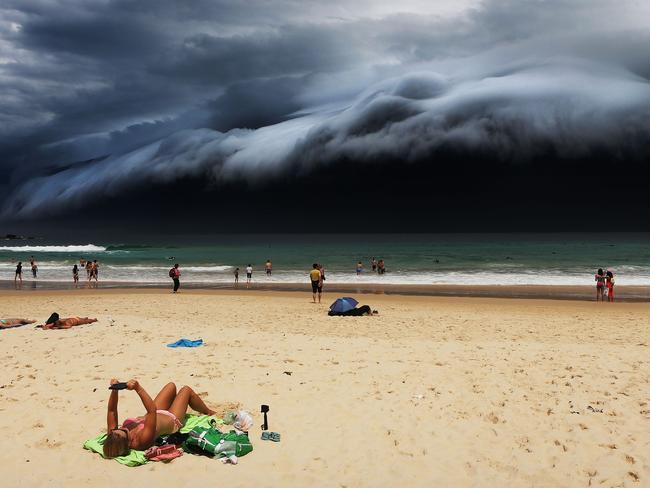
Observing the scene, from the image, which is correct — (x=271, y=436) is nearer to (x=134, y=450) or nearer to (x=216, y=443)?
(x=216, y=443)

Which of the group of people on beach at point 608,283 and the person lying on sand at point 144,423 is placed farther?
the group of people on beach at point 608,283

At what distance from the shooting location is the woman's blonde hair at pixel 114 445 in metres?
6.80

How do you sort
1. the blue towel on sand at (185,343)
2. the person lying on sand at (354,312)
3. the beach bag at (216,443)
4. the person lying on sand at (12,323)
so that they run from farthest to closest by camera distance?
the person lying on sand at (354,312)
the person lying on sand at (12,323)
the blue towel on sand at (185,343)
the beach bag at (216,443)

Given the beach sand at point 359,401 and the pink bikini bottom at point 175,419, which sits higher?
the pink bikini bottom at point 175,419

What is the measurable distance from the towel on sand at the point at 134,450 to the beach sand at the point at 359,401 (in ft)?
0.34

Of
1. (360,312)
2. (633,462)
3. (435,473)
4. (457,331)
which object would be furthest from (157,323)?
(633,462)

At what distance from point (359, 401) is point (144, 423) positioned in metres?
3.51

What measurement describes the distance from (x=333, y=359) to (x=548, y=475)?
587 centimetres

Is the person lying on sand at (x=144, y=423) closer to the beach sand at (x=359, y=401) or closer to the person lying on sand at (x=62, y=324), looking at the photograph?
the beach sand at (x=359, y=401)

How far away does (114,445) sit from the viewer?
268 inches

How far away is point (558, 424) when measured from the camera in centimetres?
800

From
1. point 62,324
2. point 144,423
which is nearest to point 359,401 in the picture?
point 144,423

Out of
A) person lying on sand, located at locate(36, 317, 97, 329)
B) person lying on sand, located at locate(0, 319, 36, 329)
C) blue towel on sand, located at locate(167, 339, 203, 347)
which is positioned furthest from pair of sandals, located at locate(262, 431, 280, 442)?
person lying on sand, located at locate(0, 319, 36, 329)

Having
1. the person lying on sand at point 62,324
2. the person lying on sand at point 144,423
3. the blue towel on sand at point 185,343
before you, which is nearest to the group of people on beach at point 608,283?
the blue towel on sand at point 185,343
